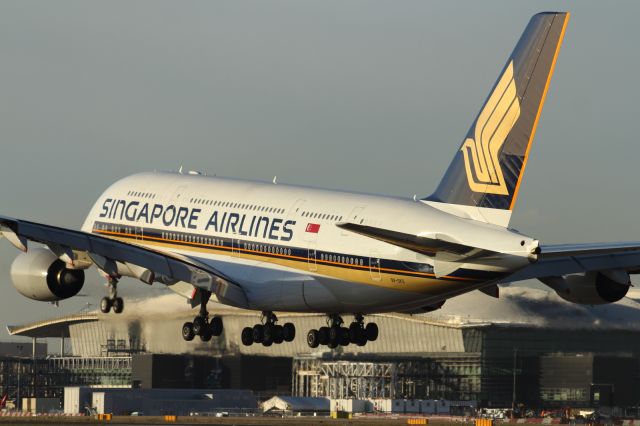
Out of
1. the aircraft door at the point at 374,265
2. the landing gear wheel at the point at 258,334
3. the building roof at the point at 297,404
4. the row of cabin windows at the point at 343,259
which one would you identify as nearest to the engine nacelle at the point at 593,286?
the aircraft door at the point at 374,265

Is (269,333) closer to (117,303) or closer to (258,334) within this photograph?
(258,334)

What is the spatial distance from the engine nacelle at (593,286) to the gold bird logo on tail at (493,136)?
8.04 m

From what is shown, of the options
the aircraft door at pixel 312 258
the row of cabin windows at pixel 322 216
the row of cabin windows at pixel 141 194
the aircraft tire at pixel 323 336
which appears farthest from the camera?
the row of cabin windows at pixel 141 194

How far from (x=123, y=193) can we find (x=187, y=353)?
3864 cm

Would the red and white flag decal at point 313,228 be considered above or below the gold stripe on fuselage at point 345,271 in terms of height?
above

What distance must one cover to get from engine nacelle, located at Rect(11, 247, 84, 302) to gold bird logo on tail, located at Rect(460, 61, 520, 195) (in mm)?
18474

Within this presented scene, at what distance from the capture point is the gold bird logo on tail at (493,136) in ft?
160

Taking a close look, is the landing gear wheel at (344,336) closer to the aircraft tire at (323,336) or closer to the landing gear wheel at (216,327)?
the aircraft tire at (323,336)

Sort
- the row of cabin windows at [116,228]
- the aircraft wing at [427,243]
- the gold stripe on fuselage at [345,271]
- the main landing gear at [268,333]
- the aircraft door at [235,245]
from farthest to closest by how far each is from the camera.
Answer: the row of cabin windows at [116,228]
the main landing gear at [268,333]
the aircraft door at [235,245]
the gold stripe on fuselage at [345,271]
the aircraft wing at [427,243]

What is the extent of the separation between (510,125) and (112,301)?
18.9 m

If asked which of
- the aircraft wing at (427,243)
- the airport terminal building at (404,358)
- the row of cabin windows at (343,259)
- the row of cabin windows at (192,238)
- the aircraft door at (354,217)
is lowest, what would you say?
the airport terminal building at (404,358)

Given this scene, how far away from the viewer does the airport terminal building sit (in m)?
97.7

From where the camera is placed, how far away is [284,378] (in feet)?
379

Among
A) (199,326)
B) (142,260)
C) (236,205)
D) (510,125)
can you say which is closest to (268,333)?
(199,326)
